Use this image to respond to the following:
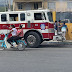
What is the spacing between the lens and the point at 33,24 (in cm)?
1560

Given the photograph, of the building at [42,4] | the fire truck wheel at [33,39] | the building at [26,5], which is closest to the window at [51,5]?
the building at [42,4]

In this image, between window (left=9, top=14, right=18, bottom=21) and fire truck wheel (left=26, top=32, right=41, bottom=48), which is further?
window (left=9, top=14, right=18, bottom=21)

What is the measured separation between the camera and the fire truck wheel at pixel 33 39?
51.2ft

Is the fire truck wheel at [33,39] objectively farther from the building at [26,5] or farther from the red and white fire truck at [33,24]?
the building at [26,5]

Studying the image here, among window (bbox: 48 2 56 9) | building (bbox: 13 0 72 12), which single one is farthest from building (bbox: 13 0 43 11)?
window (bbox: 48 2 56 9)

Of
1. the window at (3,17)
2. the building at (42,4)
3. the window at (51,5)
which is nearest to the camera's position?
the window at (3,17)

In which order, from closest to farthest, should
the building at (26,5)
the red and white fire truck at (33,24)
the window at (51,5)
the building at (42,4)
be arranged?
the red and white fire truck at (33,24), the building at (42,4), the window at (51,5), the building at (26,5)

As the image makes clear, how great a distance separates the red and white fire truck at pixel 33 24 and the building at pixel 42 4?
2757cm

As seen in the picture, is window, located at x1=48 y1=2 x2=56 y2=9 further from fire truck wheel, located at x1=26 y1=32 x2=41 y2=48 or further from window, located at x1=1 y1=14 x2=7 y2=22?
fire truck wheel, located at x1=26 y1=32 x2=41 y2=48

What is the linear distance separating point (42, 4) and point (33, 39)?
95.0ft

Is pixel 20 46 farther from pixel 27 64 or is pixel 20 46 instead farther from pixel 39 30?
pixel 27 64

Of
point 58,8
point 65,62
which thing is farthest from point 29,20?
point 58,8

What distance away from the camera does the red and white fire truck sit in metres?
15.6

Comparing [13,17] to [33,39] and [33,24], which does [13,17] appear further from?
[33,39]
